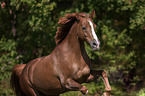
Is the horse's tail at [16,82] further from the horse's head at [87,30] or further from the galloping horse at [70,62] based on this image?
the horse's head at [87,30]

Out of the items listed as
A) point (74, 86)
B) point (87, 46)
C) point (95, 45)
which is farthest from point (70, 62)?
point (87, 46)

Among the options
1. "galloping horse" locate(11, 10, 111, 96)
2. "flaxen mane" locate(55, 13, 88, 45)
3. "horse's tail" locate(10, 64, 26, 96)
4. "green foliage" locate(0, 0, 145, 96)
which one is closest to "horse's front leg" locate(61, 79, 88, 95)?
"galloping horse" locate(11, 10, 111, 96)

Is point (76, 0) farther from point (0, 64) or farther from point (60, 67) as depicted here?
point (60, 67)

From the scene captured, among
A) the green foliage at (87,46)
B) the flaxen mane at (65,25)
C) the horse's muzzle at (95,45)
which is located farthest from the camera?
the green foliage at (87,46)

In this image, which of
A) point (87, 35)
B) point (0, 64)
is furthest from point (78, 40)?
point (0, 64)

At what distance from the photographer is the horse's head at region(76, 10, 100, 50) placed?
3827mm

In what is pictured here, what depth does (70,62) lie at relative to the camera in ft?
14.0

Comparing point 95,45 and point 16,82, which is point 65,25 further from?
point 16,82

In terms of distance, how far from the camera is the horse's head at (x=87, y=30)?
12.6 feet

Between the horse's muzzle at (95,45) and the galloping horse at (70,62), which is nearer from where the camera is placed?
the horse's muzzle at (95,45)

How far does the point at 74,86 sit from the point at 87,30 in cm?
99

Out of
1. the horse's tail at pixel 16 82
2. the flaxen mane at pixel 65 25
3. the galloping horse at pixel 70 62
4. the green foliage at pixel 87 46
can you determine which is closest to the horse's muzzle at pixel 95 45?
the galloping horse at pixel 70 62

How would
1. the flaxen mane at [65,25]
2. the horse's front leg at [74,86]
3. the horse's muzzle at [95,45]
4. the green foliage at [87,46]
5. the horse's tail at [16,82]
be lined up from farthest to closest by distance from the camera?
the green foliage at [87,46] → the horse's tail at [16,82] → the flaxen mane at [65,25] → the horse's front leg at [74,86] → the horse's muzzle at [95,45]

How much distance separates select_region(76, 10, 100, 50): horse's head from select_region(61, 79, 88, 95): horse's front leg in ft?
2.47
